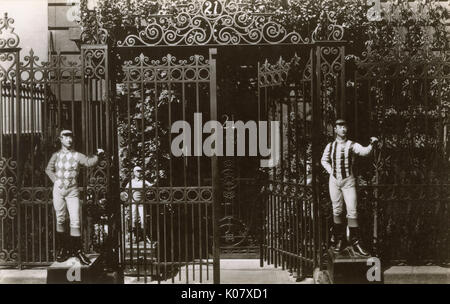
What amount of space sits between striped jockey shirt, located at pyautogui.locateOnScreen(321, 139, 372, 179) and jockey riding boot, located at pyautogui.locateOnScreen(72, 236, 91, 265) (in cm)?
305

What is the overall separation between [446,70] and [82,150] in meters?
4.52

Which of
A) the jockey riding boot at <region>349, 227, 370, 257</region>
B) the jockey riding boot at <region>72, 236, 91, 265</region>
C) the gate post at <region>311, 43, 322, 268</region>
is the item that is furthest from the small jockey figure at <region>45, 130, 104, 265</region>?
the jockey riding boot at <region>349, 227, 370, 257</region>

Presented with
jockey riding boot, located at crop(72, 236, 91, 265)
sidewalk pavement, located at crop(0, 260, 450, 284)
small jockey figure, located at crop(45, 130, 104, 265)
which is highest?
small jockey figure, located at crop(45, 130, 104, 265)

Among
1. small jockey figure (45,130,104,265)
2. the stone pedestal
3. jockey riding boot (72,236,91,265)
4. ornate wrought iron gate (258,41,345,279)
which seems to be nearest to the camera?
the stone pedestal

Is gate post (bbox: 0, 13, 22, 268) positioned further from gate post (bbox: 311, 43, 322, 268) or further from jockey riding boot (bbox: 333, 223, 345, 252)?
jockey riding boot (bbox: 333, 223, 345, 252)

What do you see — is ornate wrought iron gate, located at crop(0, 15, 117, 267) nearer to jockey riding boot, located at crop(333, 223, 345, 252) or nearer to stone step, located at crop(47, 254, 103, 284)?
stone step, located at crop(47, 254, 103, 284)

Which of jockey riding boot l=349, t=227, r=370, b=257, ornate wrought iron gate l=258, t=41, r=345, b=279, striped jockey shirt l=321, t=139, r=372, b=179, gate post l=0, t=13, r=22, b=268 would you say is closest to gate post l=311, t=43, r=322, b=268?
ornate wrought iron gate l=258, t=41, r=345, b=279

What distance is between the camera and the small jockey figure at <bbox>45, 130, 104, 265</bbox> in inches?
282

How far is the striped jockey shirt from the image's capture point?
7.13 metres

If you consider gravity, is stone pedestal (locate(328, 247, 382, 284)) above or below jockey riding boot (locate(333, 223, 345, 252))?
below

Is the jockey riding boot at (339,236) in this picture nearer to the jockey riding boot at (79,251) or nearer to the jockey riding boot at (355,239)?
the jockey riding boot at (355,239)

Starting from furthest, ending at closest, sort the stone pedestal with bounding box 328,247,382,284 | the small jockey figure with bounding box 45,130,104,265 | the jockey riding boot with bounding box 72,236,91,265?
the small jockey figure with bounding box 45,130,104,265
the jockey riding boot with bounding box 72,236,91,265
the stone pedestal with bounding box 328,247,382,284

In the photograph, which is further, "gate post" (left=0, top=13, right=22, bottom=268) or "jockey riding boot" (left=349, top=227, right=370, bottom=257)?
"gate post" (left=0, top=13, right=22, bottom=268)
